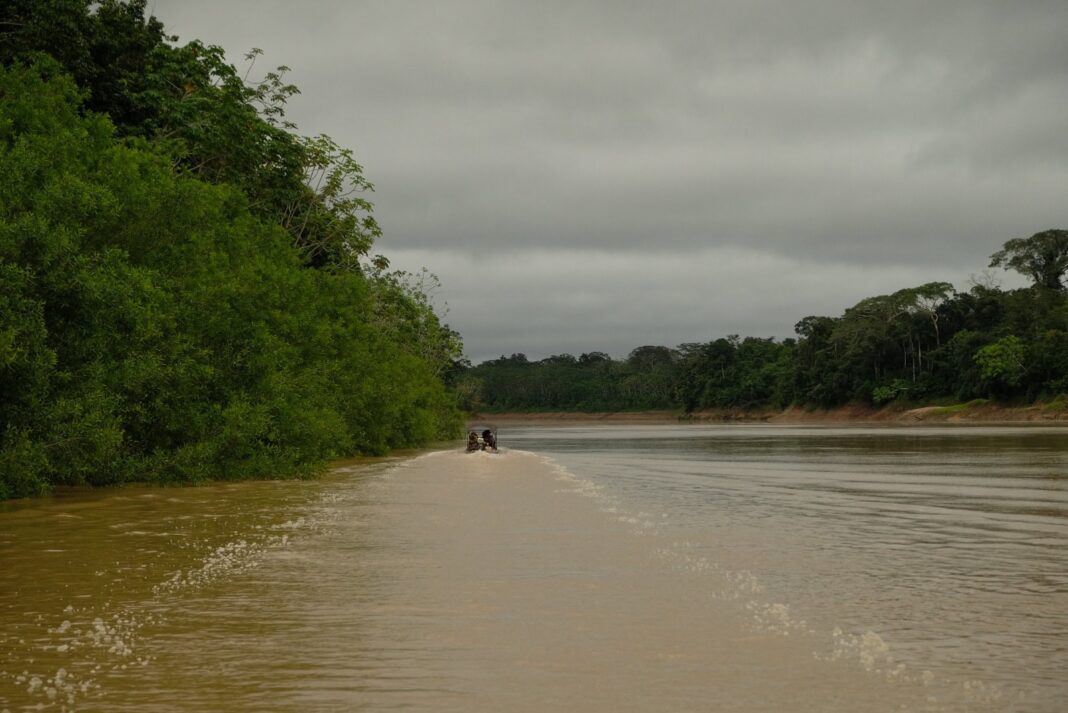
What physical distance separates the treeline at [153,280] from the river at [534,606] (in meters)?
3.12

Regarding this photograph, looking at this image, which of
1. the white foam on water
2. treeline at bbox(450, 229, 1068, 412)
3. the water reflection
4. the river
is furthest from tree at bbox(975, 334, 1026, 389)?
the white foam on water

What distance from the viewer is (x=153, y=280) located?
26.3m

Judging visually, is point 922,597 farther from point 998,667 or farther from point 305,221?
point 305,221

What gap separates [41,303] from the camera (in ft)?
64.8

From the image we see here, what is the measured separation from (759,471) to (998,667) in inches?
1064

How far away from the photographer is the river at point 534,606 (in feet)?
22.9

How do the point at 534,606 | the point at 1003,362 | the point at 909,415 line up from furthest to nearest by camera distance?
the point at 909,415, the point at 1003,362, the point at 534,606

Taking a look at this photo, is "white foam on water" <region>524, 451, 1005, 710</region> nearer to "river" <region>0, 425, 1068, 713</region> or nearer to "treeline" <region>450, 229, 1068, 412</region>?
"river" <region>0, 425, 1068, 713</region>

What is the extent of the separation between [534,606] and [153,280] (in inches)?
775

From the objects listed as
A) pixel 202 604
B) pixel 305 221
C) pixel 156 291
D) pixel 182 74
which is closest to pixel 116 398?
pixel 156 291

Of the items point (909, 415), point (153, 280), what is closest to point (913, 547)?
point (153, 280)

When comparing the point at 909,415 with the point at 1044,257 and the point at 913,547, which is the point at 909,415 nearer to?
the point at 1044,257

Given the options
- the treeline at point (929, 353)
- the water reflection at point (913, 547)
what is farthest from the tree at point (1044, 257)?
the water reflection at point (913, 547)

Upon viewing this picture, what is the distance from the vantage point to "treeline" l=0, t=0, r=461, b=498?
68.1 ft
